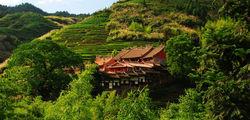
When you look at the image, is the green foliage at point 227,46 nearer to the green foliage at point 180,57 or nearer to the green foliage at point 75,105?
the green foliage at point 75,105

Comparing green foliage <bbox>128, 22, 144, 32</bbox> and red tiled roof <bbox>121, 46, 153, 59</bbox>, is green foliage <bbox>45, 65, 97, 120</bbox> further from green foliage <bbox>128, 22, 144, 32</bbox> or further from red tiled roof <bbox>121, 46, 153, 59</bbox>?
green foliage <bbox>128, 22, 144, 32</bbox>

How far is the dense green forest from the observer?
34.7m

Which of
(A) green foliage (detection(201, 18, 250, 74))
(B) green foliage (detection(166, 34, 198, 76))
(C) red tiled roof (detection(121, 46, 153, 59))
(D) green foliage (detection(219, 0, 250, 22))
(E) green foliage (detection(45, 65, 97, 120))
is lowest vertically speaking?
(C) red tiled roof (detection(121, 46, 153, 59))

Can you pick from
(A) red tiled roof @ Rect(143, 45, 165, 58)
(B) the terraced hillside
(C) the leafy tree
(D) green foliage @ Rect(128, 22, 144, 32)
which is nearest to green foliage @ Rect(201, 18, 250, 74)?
(C) the leafy tree

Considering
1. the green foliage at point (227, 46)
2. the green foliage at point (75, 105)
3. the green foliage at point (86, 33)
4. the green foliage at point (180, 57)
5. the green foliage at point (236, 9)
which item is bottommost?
the green foliage at point (86, 33)

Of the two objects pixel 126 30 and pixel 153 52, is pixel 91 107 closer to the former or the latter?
pixel 153 52

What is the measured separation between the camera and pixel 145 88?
89062 millimetres

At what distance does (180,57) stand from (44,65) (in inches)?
1035

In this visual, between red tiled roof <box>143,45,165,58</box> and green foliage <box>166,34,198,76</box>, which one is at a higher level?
green foliage <box>166,34,198,76</box>

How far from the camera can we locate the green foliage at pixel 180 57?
3826 inches

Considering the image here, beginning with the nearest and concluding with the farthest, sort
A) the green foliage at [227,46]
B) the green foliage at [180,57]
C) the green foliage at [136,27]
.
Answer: the green foliage at [227,46], the green foliage at [180,57], the green foliage at [136,27]

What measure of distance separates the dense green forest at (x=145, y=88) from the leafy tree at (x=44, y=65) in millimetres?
184

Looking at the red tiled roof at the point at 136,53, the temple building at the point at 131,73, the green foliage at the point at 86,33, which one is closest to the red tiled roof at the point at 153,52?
the red tiled roof at the point at 136,53

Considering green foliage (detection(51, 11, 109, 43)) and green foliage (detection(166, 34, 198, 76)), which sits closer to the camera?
green foliage (detection(166, 34, 198, 76))
